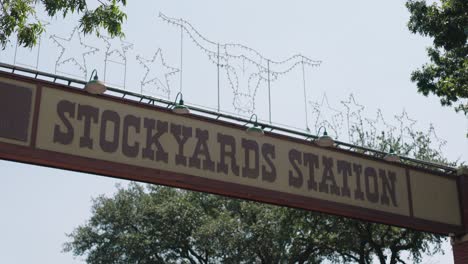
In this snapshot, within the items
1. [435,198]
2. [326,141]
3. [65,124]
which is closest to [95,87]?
[65,124]

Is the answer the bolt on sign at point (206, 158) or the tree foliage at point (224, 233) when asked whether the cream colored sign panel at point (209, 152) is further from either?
the tree foliage at point (224, 233)

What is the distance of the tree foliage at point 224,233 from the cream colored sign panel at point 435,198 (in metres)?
6.72

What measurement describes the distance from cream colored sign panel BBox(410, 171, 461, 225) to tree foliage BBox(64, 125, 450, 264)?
22.0 feet

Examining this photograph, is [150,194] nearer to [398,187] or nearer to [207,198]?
[207,198]

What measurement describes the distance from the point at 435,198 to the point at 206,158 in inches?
250

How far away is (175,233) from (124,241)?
2.73m

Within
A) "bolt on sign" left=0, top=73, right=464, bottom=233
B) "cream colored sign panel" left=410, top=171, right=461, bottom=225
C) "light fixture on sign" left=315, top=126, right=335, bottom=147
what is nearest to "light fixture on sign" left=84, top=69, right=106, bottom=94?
"bolt on sign" left=0, top=73, right=464, bottom=233

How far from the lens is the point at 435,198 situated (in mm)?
17469

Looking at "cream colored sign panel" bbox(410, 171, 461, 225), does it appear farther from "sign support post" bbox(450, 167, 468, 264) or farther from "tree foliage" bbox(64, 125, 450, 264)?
"tree foliage" bbox(64, 125, 450, 264)

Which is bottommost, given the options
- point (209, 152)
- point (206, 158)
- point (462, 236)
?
point (462, 236)

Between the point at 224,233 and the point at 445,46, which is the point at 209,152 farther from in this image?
the point at 224,233

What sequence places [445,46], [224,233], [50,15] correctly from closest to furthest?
[50,15] < [445,46] < [224,233]

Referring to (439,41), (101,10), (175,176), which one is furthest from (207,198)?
(101,10)

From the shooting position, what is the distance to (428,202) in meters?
17.3
